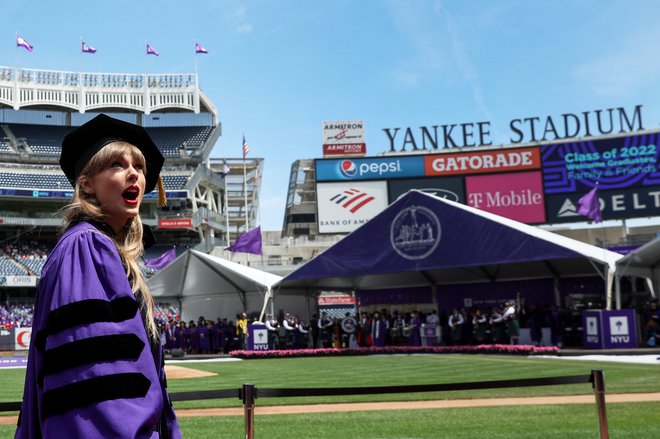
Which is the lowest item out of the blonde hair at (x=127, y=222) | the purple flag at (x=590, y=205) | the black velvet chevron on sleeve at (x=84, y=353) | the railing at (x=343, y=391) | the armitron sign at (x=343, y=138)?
the railing at (x=343, y=391)

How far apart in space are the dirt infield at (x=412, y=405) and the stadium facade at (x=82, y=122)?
4775 centimetres

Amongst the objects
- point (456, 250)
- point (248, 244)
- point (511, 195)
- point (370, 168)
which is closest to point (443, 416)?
point (456, 250)

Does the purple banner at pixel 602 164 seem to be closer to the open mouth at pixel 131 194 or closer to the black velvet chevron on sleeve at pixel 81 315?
the open mouth at pixel 131 194

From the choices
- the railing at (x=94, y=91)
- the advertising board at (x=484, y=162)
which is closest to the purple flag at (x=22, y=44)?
the railing at (x=94, y=91)

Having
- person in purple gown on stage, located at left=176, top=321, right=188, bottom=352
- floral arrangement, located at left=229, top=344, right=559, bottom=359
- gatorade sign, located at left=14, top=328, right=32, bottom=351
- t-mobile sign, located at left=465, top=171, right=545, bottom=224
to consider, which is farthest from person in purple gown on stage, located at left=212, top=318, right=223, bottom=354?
t-mobile sign, located at left=465, top=171, right=545, bottom=224

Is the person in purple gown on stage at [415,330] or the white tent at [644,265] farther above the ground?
the white tent at [644,265]

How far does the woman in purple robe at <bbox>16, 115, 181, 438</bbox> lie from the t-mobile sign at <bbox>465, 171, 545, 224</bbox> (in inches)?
1684

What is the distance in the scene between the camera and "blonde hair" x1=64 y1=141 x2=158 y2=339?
2596 mm

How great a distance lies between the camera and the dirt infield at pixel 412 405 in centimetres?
1182

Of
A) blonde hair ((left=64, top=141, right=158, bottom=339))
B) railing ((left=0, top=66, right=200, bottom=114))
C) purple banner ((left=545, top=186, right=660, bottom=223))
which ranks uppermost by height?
railing ((left=0, top=66, right=200, bottom=114))

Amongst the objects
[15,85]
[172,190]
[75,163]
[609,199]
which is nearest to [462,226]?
[609,199]

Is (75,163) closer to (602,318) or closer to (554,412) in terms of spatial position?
(554,412)

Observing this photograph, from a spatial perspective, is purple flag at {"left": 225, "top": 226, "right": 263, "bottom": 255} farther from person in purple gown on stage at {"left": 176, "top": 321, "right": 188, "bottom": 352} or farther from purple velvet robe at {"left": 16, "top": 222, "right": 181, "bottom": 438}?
purple velvet robe at {"left": 16, "top": 222, "right": 181, "bottom": 438}

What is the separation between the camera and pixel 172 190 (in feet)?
208
